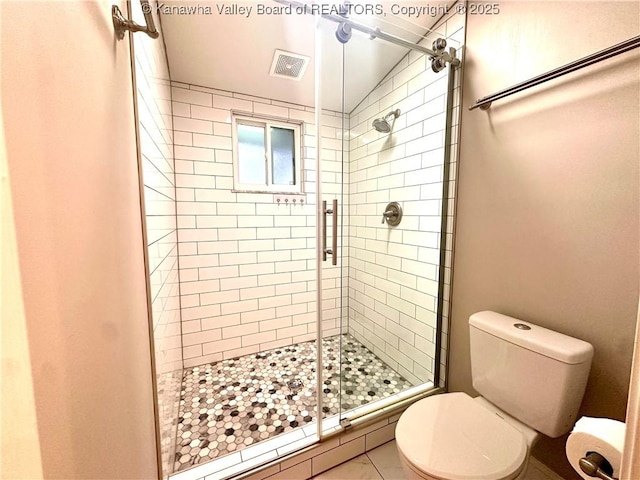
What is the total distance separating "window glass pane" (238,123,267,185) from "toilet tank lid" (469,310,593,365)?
1.79m

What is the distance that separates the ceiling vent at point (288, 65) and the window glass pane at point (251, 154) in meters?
0.49

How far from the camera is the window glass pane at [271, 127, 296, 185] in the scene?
2.13 metres

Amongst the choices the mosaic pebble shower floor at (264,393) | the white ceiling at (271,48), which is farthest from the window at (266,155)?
the mosaic pebble shower floor at (264,393)

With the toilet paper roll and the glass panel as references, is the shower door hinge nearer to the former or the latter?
the glass panel

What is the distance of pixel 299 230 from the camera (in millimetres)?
2217

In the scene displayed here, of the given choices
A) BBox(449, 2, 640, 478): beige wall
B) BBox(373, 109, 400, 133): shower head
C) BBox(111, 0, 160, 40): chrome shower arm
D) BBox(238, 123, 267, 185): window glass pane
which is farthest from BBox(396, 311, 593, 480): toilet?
BBox(238, 123, 267, 185): window glass pane

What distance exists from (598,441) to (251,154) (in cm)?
Result: 222

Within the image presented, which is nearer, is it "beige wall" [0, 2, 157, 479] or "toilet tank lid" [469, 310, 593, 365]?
"beige wall" [0, 2, 157, 479]

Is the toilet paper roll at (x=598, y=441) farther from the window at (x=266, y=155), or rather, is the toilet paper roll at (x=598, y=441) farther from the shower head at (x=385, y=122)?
the window at (x=266, y=155)

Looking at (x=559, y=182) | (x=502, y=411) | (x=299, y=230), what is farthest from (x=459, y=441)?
(x=299, y=230)

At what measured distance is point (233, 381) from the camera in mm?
1788

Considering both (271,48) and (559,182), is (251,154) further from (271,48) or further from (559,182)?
(559,182)

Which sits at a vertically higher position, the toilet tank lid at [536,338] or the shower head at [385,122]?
the shower head at [385,122]

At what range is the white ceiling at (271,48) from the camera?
4.29ft
